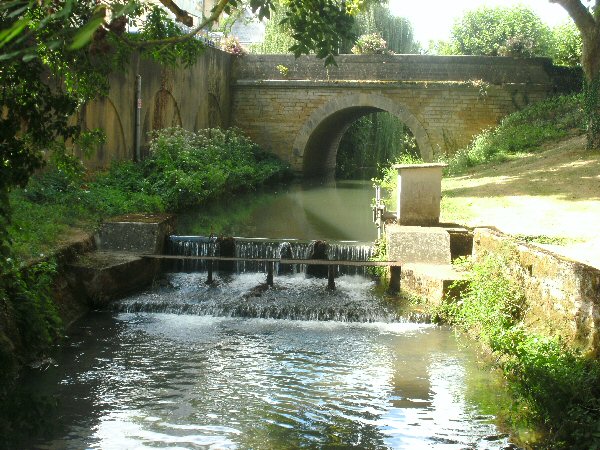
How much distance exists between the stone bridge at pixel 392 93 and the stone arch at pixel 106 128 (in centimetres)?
766

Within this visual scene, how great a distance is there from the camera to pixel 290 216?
53.4 ft

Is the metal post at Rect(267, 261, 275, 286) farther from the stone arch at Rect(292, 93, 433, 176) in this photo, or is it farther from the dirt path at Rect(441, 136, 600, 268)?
the stone arch at Rect(292, 93, 433, 176)

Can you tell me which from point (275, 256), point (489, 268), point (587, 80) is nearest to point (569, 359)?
point (489, 268)

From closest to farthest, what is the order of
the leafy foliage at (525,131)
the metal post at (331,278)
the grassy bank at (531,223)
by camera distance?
the grassy bank at (531,223) → the metal post at (331,278) → the leafy foliage at (525,131)

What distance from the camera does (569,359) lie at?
18.7 ft

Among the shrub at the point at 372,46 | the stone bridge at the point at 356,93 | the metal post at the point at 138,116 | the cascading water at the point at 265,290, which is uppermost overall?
the shrub at the point at 372,46

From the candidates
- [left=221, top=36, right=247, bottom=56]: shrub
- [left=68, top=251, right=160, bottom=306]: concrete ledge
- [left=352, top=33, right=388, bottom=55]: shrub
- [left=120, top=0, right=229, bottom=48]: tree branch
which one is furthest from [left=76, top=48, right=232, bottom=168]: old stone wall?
[left=120, top=0, right=229, bottom=48]: tree branch

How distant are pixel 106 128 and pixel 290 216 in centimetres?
400

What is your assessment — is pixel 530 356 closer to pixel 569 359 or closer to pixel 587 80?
pixel 569 359

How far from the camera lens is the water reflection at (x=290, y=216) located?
551 inches

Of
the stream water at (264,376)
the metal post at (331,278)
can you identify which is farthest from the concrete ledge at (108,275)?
the metal post at (331,278)

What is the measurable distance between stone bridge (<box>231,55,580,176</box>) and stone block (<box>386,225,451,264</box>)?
13042 millimetres

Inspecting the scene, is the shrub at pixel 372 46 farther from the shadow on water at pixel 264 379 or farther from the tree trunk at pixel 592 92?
the shadow on water at pixel 264 379

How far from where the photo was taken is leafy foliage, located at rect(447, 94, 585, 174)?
19734 millimetres
